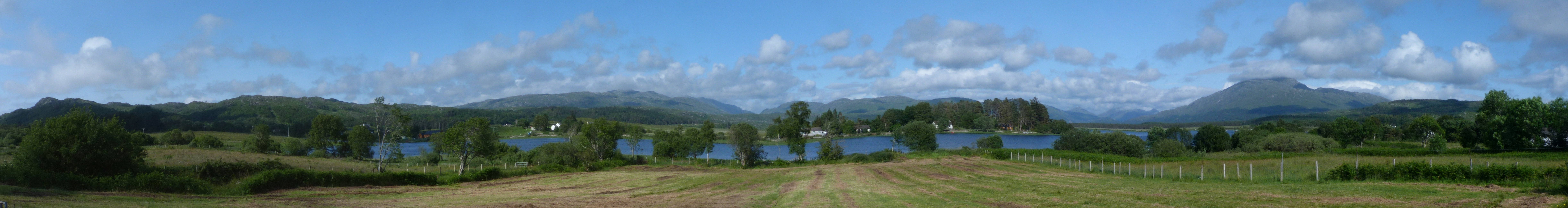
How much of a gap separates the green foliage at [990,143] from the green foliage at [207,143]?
272 ft

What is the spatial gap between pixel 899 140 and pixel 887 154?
30.8 metres

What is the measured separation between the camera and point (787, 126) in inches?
2783

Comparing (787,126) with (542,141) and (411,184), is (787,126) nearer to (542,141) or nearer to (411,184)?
(411,184)

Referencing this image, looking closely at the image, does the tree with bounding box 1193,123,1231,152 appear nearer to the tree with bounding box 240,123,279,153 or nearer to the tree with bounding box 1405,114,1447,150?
the tree with bounding box 1405,114,1447,150

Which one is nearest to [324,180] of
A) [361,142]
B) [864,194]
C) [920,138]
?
[864,194]

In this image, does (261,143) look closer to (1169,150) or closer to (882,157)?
(882,157)

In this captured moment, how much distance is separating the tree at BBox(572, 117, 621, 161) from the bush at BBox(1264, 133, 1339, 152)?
5804cm

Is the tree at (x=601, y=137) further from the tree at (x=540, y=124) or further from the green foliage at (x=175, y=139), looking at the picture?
the tree at (x=540, y=124)

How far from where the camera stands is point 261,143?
6366cm

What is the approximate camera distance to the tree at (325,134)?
66375mm

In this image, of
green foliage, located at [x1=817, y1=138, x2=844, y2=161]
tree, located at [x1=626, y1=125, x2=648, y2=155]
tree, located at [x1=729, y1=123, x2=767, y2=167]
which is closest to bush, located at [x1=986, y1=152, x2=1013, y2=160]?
green foliage, located at [x1=817, y1=138, x2=844, y2=161]

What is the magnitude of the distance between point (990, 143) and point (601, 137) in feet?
145

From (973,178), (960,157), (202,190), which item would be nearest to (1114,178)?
(973,178)

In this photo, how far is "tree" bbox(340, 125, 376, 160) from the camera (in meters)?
66.8
